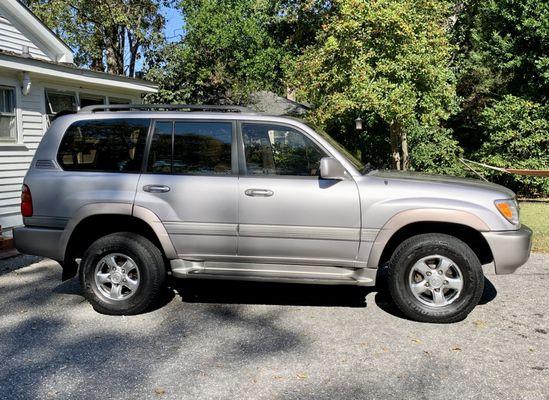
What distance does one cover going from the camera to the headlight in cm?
459

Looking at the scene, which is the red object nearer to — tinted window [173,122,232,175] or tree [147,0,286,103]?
tinted window [173,122,232,175]

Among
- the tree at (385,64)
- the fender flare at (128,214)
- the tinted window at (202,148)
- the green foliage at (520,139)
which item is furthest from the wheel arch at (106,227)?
the green foliage at (520,139)

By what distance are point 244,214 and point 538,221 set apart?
803cm

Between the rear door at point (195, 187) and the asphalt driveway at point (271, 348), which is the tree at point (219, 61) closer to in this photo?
the asphalt driveway at point (271, 348)

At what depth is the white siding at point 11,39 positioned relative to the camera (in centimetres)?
1198

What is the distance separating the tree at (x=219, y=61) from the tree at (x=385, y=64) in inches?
223

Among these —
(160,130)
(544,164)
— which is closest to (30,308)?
(160,130)

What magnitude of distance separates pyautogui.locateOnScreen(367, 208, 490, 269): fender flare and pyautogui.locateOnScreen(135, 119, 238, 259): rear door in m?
1.37

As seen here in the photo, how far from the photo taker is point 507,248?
14.8 ft

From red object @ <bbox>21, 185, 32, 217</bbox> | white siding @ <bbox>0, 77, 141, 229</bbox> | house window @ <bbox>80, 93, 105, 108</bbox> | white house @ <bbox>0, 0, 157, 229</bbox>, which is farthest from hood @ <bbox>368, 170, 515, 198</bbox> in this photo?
house window @ <bbox>80, 93, 105, 108</bbox>

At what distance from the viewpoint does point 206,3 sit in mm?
19047

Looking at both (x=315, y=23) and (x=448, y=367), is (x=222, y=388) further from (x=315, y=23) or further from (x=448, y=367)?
(x=315, y=23)

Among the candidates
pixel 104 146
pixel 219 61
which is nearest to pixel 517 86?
pixel 219 61

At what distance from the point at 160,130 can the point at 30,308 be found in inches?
90.2
